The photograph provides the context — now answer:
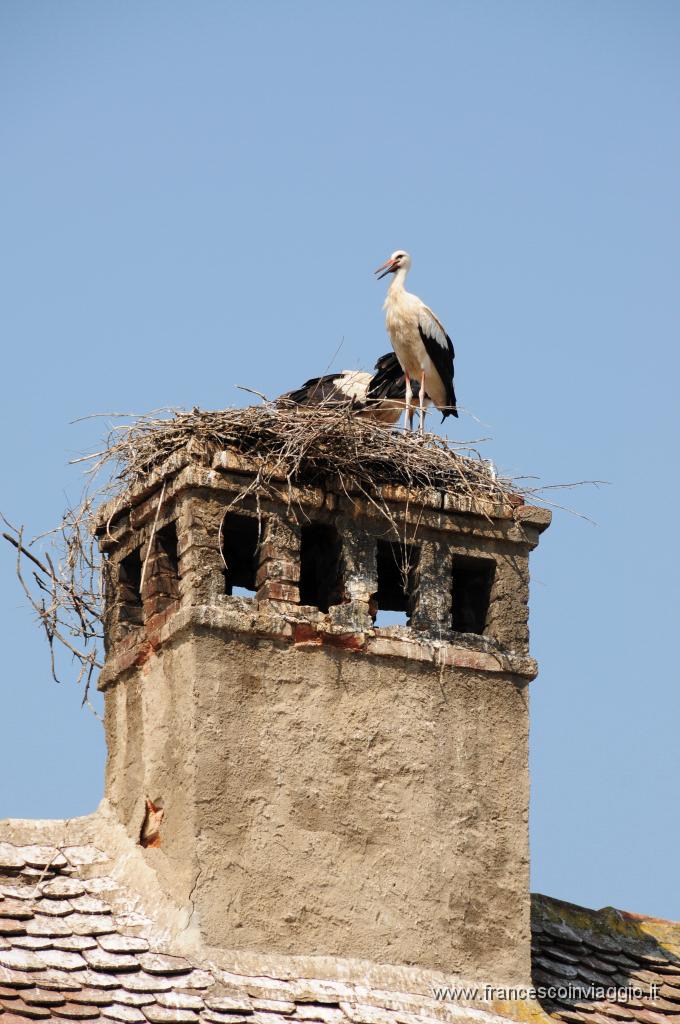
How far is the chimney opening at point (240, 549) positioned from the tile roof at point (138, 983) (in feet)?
5.49

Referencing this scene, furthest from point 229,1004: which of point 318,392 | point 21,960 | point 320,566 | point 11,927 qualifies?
point 318,392

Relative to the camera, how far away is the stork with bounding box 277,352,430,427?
458 inches

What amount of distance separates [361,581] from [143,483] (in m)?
1.30

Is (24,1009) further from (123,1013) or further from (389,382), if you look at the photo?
(389,382)

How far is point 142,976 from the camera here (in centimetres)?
873

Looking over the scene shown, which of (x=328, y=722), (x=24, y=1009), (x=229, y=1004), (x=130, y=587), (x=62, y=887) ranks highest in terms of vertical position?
(x=130, y=587)

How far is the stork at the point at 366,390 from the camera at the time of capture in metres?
11.6

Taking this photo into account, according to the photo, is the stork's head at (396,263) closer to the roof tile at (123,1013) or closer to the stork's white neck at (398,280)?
the stork's white neck at (398,280)

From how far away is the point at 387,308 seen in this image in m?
12.8

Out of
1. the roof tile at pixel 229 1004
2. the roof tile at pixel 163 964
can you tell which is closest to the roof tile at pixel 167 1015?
the roof tile at pixel 229 1004

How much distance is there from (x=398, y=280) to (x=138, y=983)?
5987 millimetres

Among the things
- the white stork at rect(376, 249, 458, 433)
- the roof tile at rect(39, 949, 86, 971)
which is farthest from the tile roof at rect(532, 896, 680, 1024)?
the white stork at rect(376, 249, 458, 433)

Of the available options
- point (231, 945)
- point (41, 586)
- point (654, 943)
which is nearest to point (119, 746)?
point (41, 586)

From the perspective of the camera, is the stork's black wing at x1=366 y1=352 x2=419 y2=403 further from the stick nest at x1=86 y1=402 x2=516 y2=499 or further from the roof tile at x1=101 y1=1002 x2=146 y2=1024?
the roof tile at x1=101 y1=1002 x2=146 y2=1024
